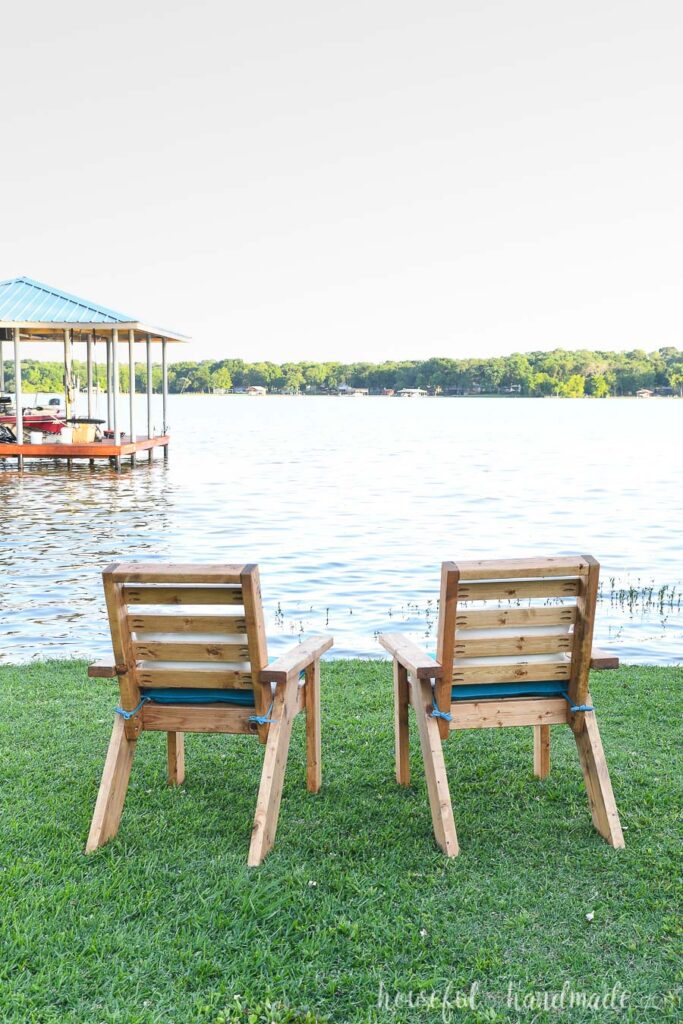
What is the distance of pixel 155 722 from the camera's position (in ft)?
14.1

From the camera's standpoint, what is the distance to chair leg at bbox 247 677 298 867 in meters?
3.99

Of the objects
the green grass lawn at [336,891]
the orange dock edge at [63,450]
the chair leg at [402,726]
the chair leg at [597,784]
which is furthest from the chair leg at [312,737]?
the orange dock edge at [63,450]

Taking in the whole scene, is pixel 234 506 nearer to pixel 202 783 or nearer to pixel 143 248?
pixel 202 783

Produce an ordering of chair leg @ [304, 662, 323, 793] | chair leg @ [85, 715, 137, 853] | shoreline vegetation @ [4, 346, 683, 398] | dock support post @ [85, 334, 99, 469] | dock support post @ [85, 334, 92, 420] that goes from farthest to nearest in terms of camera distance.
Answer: shoreline vegetation @ [4, 346, 683, 398]
dock support post @ [85, 334, 92, 420]
dock support post @ [85, 334, 99, 469]
chair leg @ [304, 662, 323, 793]
chair leg @ [85, 715, 137, 853]

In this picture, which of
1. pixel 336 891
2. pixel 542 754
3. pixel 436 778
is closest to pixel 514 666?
pixel 436 778

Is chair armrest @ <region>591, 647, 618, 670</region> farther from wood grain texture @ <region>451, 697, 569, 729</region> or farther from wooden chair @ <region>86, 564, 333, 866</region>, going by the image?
wooden chair @ <region>86, 564, 333, 866</region>

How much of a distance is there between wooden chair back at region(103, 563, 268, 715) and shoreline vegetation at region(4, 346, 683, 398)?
163 meters

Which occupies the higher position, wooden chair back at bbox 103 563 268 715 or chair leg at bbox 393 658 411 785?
wooden chair back at bbox 103 563 268 715

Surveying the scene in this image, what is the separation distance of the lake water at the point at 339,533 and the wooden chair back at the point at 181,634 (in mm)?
→ 4713

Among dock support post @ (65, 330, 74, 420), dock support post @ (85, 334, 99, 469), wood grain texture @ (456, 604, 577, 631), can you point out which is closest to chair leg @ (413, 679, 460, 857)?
wood grain texture @ (456, 604, 577, 631)

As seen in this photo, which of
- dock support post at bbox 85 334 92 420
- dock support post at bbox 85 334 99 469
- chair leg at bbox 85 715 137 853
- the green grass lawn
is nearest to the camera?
the green grass lawn

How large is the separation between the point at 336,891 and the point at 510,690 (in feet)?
3.78

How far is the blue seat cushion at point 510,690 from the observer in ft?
14.0

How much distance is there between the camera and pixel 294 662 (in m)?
4.33
